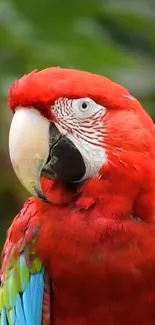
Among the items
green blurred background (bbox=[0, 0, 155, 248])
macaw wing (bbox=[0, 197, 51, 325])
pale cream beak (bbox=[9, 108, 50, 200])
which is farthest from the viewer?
green blurred background (bbox=[0, 0, 155, 248])

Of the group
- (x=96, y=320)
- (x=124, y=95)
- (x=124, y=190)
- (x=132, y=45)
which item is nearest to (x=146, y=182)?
(x=124, y=190)

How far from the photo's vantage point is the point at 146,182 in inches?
58.6

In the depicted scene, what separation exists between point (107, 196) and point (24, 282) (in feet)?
0.89

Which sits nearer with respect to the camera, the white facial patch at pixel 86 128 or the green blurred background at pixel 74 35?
the white facial patch at pixel 86 128

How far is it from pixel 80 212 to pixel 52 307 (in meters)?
0.21

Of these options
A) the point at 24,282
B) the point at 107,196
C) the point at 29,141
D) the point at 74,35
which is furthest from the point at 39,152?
the point at 74,35

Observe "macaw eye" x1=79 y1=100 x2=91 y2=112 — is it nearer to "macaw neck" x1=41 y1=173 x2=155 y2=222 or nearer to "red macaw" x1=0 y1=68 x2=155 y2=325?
"red macaw" x1=0 y1=68 x2=155 y2=325

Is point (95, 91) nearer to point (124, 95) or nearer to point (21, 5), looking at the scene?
point (124, 95)

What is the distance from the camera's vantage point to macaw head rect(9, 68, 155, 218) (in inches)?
56.2

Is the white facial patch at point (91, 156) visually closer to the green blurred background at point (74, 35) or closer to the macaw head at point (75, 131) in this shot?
the macaw head at point (75, 131)

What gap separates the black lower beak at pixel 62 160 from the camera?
4.74 feet

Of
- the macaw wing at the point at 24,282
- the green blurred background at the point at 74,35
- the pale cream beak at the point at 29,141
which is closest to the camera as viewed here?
the pale cream beak at the point at 29,141

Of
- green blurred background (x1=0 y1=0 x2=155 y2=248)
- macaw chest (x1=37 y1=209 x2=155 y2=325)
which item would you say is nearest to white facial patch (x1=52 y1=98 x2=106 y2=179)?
macaw chest (x1=37 y1=209 x2=155 y2=325)

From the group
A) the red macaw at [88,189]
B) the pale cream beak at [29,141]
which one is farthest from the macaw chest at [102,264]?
the pale cream beak at [29,141]
